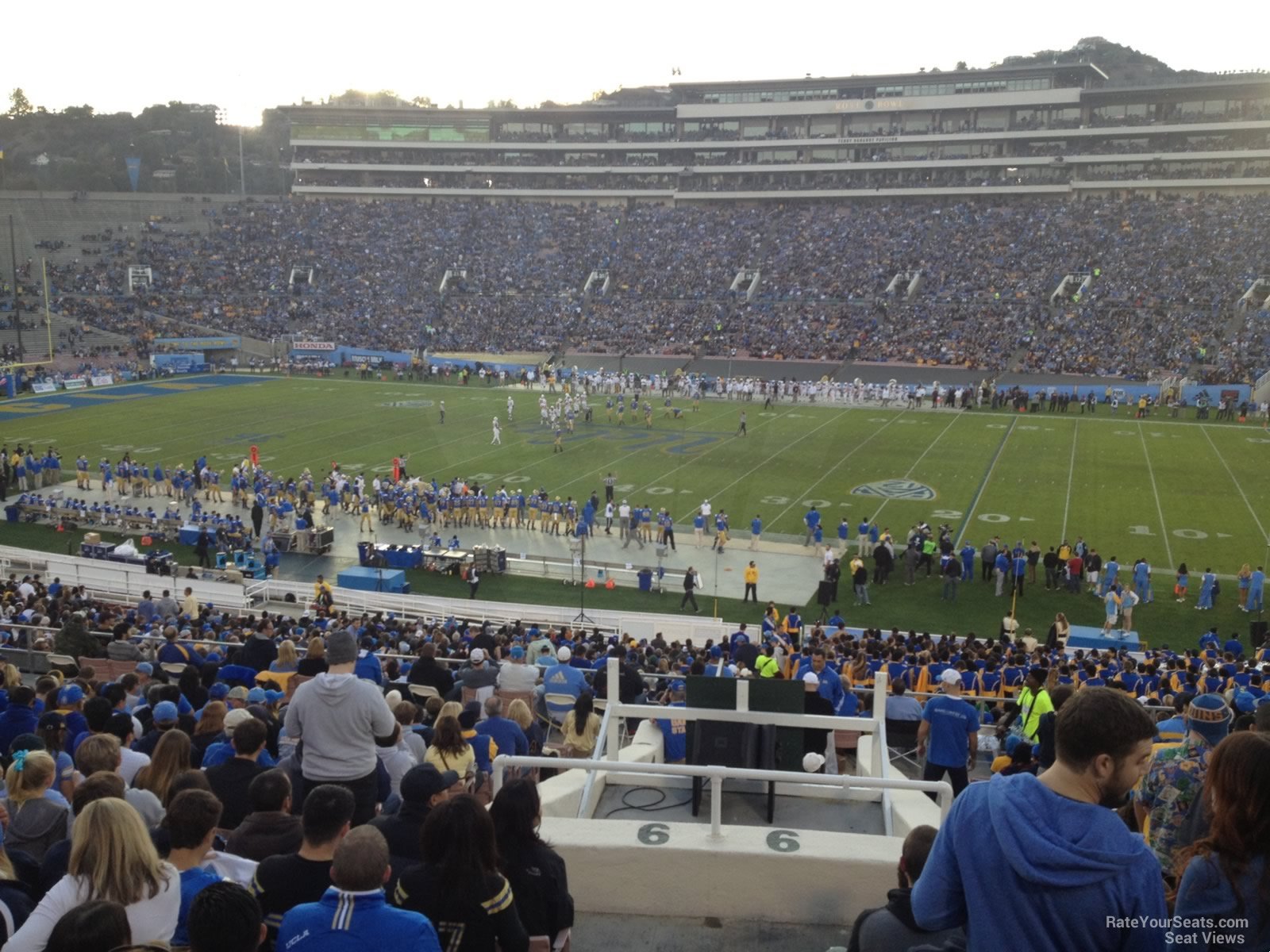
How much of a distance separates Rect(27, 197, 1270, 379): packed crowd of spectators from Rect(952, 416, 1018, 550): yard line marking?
14.5m

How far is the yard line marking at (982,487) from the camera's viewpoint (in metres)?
26.5

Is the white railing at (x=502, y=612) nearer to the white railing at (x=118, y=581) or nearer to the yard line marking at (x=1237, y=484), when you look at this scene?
the white railing at (x=118, y=581)

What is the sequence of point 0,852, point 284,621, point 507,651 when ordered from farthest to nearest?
point 284,621 → point 507,651 → point 0,852

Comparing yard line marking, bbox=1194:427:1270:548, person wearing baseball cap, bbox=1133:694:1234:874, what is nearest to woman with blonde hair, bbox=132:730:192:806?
person wearing baseball cap, bbox=1133:694:1234:874

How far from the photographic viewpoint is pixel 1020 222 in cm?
6931

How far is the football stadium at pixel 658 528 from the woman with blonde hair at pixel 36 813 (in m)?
0.02

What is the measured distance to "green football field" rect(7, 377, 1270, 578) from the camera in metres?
27.8

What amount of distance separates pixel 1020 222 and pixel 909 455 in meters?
39.7

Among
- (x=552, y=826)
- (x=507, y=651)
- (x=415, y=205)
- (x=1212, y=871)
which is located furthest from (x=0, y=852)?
(x=415, y=205)

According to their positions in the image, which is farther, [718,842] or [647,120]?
[647,120]

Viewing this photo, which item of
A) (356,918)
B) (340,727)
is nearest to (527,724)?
(340,727)

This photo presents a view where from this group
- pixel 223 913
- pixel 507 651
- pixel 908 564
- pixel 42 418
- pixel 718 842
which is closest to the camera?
pixel 223 913

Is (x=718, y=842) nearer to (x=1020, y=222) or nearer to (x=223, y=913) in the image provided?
(x=223, y=913)

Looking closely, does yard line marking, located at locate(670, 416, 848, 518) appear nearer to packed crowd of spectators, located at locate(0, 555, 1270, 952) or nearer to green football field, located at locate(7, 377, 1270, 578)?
green football field, located at locate(7, 377, 1270, 578)
